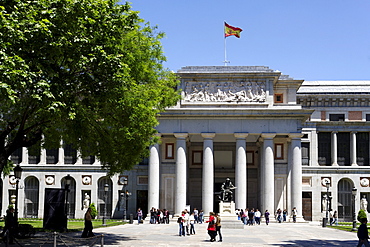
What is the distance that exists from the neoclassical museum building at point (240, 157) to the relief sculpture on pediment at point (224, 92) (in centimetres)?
12

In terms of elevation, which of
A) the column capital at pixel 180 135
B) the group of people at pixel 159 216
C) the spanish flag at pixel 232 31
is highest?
the spanish flag at pixel 232 31

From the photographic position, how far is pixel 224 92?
6266cm

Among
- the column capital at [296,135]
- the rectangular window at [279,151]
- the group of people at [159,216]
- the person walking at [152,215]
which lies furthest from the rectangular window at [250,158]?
the person walking at [152,215]

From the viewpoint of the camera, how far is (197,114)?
61.7 m

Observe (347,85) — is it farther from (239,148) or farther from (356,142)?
(239,148)

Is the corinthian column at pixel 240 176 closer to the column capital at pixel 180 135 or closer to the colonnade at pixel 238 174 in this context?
the colonnade at pixel 238 174

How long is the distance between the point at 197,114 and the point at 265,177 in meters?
10.8

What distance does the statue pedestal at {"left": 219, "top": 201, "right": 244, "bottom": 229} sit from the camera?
4725 centimetres

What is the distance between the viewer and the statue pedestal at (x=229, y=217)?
155ft

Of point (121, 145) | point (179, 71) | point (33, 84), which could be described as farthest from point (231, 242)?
point (179, 71)

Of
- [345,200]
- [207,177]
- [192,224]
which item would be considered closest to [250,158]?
[207,177]

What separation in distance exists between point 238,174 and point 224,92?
9840 millimetres

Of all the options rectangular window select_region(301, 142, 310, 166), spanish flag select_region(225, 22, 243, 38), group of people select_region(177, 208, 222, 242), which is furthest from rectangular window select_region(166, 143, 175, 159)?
group of people select_region(177, 208, 222, 242)

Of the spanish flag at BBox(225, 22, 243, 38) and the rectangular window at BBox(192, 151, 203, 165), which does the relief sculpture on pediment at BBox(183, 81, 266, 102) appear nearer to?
the spanish flag at BBox(225, 22, 243, 38)
